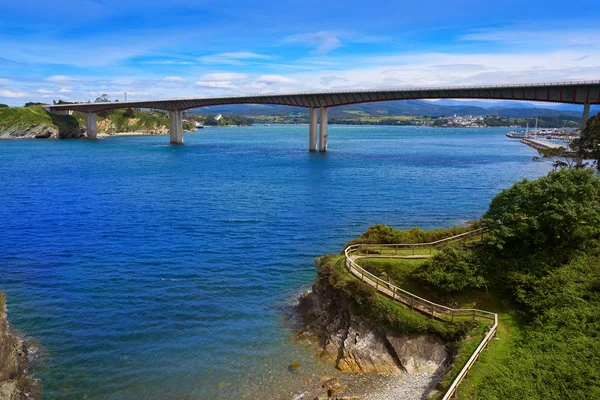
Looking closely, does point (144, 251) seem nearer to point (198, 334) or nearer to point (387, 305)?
point (198, 334)

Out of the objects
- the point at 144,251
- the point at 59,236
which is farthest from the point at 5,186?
the point at 144,251

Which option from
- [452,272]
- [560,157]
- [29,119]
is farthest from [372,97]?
[29,119]

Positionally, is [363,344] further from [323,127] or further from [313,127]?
[323,127]

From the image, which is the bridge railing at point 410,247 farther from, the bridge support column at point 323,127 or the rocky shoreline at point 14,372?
the bridge support column at point 323,127

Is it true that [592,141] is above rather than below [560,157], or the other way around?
above

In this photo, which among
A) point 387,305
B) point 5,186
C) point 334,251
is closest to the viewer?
point 387,305
